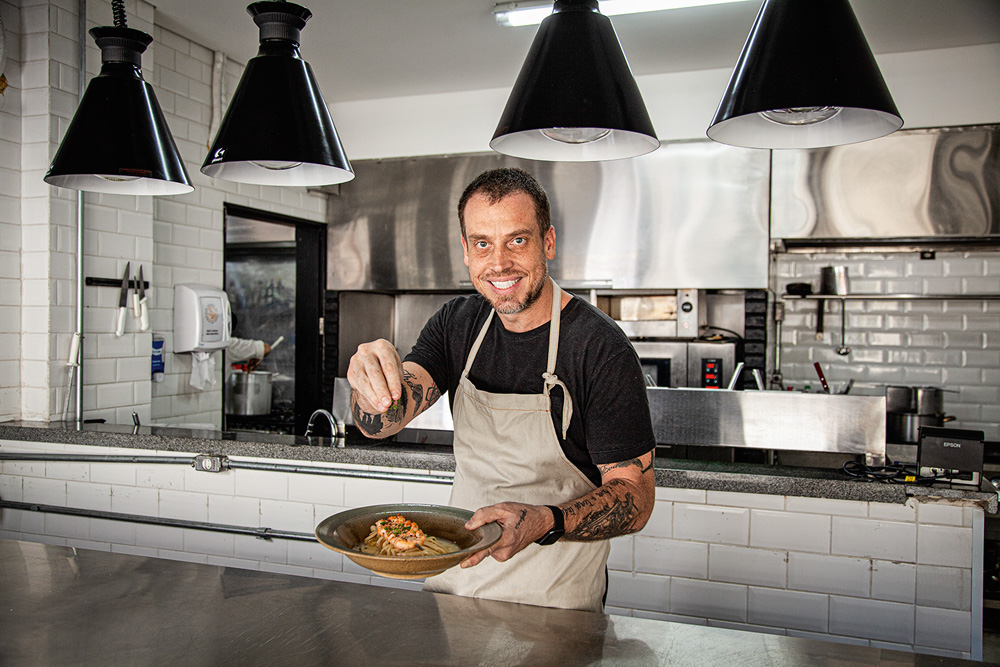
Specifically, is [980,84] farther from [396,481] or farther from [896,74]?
[396,481]

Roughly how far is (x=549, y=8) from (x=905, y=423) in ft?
10.3

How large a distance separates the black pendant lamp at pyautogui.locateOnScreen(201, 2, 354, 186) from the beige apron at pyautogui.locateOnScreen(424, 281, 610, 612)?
0.73 meters

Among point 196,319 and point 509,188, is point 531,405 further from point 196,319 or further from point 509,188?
point 196,319

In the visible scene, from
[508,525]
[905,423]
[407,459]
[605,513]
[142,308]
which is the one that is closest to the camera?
[508,525]

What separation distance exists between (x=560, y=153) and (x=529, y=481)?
2.75 feet

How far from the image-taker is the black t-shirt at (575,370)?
1765 millimetres

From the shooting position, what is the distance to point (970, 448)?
A: 2309mm

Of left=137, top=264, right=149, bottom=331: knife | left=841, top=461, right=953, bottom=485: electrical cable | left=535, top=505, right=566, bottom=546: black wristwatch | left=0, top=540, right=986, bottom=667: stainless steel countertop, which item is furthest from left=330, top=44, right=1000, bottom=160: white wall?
left=0, top=540, right=986, bottom=667: stainless steel countertop

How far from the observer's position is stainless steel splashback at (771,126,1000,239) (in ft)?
14.4

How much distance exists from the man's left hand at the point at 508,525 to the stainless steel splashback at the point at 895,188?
12.3 ft

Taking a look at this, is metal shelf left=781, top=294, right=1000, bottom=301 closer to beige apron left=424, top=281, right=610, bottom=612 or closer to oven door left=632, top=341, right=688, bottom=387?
oven door left=632, top=341, right=688, bottom=387

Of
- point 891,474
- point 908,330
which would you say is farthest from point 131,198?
point 908,330

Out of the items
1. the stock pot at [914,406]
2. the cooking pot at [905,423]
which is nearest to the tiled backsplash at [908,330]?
the stock pot at [914,406]

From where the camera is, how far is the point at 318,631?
4.99 feet
